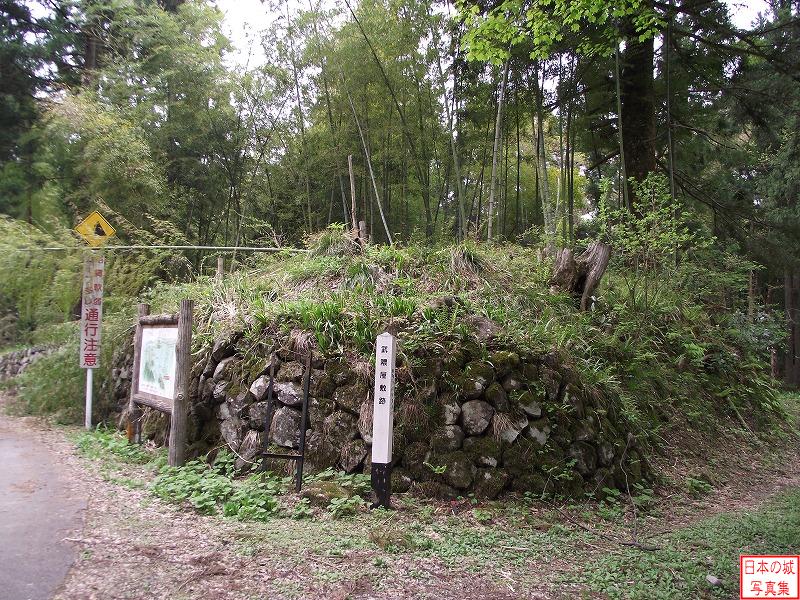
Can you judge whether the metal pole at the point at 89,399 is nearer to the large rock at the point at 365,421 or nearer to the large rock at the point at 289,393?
the large rock at the point at 289,393

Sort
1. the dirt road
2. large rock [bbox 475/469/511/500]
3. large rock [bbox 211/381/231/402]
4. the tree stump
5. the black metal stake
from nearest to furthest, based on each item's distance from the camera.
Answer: the dirt road → the black metal stake → large rock [bbox 475/469/511/500] → large rock [bbox 211/381/231/402] → the tree stump

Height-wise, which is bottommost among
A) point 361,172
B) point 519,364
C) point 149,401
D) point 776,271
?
point 149,401

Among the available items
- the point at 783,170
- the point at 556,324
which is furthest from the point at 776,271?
the point at 556,324

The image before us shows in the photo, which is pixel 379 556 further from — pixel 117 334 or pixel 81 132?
pixel 81 132

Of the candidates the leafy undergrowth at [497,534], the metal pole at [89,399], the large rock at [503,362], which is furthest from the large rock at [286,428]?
the metal pole at [89,399]

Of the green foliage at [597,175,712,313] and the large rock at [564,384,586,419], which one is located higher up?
the green foliage at [597,175,712,313]

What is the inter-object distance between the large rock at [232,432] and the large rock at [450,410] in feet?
6.34

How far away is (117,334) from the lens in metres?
7.72

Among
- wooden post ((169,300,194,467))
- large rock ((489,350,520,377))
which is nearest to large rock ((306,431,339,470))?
wooden post ((169,300,194,467))

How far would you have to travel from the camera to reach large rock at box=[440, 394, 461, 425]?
451 centimetres

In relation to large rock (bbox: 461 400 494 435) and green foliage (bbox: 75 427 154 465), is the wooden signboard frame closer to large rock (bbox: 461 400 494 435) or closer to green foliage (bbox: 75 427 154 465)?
green foliage (bbox: 75 427 154 465)

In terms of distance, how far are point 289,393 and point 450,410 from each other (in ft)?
4.72

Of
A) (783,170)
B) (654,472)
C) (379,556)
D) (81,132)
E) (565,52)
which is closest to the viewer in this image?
(379,556)

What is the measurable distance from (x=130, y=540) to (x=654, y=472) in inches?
175
